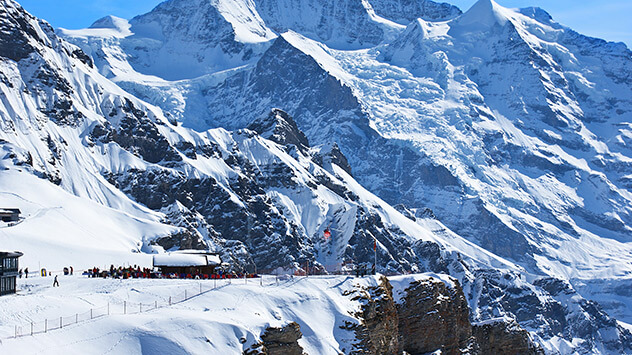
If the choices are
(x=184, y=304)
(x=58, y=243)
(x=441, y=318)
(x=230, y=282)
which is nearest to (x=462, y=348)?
(x=441, y=318)

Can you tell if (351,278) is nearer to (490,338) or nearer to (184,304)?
(184,304)

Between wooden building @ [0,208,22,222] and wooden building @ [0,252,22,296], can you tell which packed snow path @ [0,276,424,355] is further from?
wooden building @ [0,208,22,222]

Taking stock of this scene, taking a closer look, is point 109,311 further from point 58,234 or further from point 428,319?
point 58,234

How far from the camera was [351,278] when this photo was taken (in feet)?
349

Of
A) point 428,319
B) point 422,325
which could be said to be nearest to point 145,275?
point 422,325

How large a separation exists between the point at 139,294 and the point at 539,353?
64969mm

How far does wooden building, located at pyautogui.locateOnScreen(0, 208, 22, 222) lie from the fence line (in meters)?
71.3

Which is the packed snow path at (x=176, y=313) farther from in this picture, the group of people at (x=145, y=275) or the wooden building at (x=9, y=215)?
the wooden building at (x=9, y=215)

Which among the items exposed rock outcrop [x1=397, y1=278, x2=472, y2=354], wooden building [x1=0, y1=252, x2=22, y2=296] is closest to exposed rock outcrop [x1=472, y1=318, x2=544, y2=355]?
exposed rock outcrop [x1=397, y1=278, x2=472, y2=354]

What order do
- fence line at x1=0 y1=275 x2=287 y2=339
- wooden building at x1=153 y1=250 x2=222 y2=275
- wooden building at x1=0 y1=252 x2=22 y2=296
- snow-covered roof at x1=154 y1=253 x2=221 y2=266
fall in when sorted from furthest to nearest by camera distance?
1. snow-covered roof at x1=154 y1=253 x2=221 y2=266
2. wooden building at x1=153 y1=250 x2=222 y2=275
3. wooden building at x1=0 y1=252 x2=22 y2=296
4. fence line at x1=0 y1=275 x2=287 y2=339

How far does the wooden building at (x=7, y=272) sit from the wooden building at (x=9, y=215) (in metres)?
71.5

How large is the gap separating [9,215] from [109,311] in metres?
83.4

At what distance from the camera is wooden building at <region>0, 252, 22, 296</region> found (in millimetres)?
92000

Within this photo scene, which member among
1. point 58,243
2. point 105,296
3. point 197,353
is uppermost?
point 58,243
